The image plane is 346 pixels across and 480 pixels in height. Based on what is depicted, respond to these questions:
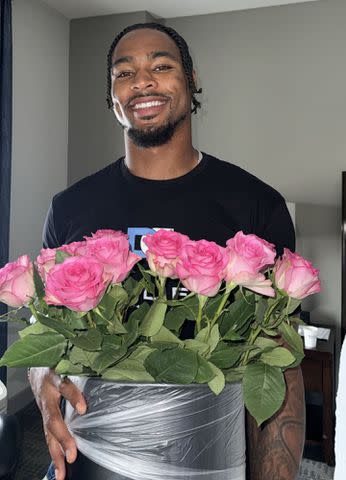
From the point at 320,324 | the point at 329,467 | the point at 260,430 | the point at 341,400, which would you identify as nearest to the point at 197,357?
the point at 341,400

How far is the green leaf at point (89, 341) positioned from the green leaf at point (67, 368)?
35mm

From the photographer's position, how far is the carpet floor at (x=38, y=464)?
7.47 feet

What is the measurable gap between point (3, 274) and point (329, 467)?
242 centimetres

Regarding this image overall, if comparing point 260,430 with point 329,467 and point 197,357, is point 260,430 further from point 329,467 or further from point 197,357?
point 329,467

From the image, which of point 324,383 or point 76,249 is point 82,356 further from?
point 324,383

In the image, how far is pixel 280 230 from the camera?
105 centimetres

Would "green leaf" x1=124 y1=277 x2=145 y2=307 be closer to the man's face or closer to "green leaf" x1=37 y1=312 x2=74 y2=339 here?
"green leaf" x1=37 y1=312 x2=74 y2=339

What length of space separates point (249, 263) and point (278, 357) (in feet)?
0.37

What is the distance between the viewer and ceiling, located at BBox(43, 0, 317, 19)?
319 cm

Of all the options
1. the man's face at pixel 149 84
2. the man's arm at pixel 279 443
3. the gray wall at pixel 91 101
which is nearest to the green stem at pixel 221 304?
the man's arm at pixel 279 443

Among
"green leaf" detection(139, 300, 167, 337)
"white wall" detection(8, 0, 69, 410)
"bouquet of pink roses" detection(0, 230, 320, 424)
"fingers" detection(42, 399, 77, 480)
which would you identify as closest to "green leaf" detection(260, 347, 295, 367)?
"bouquet of pink roses" detection(0, 230, 320, 424)

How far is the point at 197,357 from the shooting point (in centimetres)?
48

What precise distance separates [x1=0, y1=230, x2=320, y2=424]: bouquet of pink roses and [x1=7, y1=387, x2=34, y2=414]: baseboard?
9.00 ft

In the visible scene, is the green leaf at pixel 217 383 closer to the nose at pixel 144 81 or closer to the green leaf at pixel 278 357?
the green leaf at pixel 278 357
